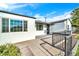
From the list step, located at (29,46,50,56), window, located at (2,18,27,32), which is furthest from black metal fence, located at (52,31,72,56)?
window, located at (2,18,27,32)

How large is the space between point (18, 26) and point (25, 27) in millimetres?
164

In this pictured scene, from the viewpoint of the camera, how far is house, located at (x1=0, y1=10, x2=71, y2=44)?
3920mm

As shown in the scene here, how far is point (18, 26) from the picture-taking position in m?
4.07

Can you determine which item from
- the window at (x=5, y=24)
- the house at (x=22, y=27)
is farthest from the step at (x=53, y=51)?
the window at (x=5, y=24)

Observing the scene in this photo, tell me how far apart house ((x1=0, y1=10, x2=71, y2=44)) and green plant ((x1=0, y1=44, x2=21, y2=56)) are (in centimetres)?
11

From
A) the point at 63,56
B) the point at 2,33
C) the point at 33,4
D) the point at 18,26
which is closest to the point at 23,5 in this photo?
the point at 33,4

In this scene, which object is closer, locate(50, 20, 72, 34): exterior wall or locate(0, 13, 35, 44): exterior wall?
locate(0, 13, 35, 44): exterior wall

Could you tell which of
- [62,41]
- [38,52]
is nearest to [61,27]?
[62,41]

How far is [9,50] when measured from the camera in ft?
12.7

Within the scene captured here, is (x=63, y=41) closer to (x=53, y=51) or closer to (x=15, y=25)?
(x=53, y=51)

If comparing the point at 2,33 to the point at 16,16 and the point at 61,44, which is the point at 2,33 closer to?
the point at 16,16

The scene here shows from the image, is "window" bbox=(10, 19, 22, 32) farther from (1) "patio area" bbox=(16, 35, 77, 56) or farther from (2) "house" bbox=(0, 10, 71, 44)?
(1) "patio area" bbox=(16, 35, 77, 56)

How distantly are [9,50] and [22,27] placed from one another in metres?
0.61

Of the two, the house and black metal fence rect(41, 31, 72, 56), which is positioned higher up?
the house
